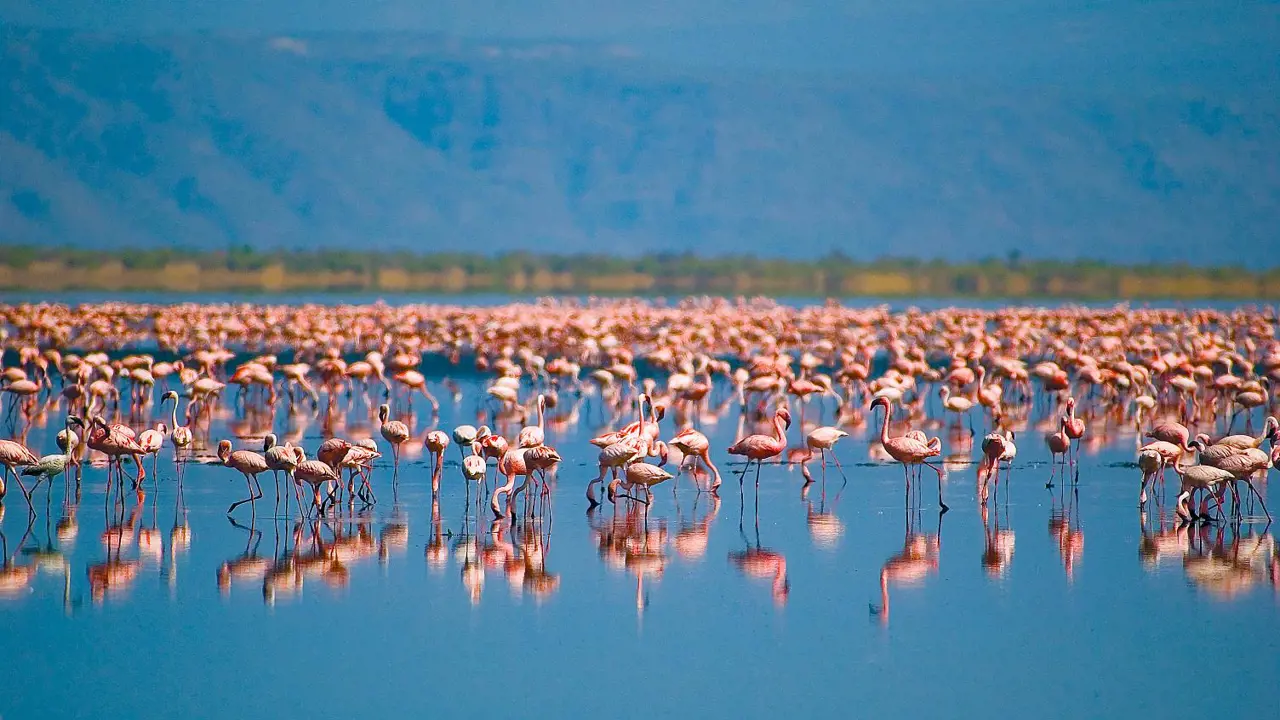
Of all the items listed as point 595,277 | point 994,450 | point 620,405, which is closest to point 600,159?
point 595,277

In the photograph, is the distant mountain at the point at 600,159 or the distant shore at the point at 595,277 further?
the distant mountain at the point at 600,159

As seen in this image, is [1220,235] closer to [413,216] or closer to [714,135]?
[714,135]

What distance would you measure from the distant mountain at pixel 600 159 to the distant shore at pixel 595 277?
2929 cm

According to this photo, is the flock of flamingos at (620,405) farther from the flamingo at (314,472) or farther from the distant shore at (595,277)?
the distant shore at (595,277)

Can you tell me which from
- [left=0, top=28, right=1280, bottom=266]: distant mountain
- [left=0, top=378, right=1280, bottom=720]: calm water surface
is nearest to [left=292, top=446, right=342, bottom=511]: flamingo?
[left=0, top=378, right=1280, bottom=720]: calm water surface

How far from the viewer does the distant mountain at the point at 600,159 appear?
12338 centimetres

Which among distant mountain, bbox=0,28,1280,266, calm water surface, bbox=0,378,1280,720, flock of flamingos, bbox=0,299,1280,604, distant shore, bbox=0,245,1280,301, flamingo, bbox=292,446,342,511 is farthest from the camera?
distant mountain, bbox=0,28,1280,266

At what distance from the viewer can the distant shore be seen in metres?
80.7

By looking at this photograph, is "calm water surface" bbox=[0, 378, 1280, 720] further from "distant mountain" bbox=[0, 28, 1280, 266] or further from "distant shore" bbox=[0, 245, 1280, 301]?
"distant mountain" bbox=[0, 28, 1280, 266]

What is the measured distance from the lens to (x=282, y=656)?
8117 mm

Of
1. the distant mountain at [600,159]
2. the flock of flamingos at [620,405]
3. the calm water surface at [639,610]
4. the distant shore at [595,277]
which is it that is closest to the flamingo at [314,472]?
the flock of flamingos at [620,405]

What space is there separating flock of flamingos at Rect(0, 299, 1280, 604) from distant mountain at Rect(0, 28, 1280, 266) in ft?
294

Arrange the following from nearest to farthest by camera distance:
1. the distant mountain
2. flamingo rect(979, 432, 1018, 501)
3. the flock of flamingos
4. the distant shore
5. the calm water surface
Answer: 1. the calm water surface
2. the flock of flamingos
3. flamingo rect(979, 432, 1018, 501)
4. the distant shore
5. the distant mountain

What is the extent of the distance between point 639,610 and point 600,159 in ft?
415
